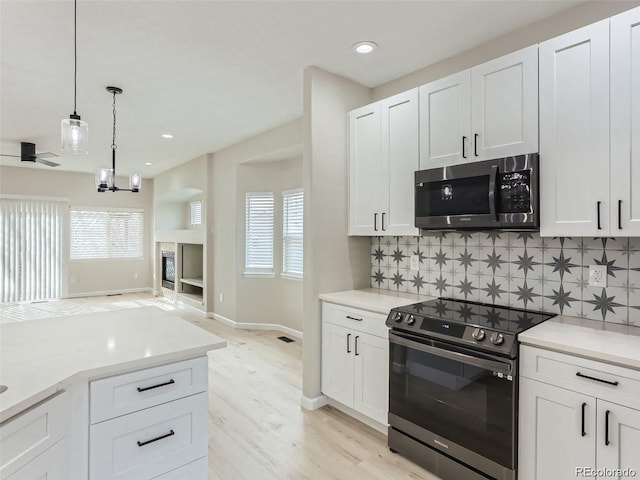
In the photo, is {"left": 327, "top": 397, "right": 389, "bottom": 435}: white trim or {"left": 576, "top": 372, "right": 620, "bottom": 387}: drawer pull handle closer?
{"left": 576, "top": 372, "right": 620, "bottom": 387}: drawer pull handle

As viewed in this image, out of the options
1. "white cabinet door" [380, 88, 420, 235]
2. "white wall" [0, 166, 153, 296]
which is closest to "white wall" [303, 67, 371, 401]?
"white cabinet door" [380, 88, 420, 235]

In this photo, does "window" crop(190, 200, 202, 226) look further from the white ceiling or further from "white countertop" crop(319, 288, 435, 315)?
"white countertop" crop(319, 288, 435, 315)

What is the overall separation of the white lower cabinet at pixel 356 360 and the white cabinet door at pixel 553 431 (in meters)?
0.87

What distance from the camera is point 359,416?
8.93ft

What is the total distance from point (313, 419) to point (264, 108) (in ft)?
10.4

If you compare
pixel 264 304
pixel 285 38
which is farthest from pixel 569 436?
pixel 264 304

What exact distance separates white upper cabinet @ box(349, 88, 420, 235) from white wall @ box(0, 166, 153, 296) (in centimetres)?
707

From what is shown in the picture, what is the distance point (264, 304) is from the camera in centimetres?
534

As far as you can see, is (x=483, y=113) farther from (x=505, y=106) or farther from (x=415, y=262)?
(x=415, y=262)

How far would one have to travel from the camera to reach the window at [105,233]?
7.76 metres

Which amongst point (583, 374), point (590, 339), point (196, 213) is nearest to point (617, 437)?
point (583, 374)

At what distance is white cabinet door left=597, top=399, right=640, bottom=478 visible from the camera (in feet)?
4.84

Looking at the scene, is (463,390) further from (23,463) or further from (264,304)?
(264,304)

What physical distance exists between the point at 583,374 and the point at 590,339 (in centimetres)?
21
